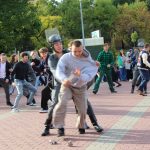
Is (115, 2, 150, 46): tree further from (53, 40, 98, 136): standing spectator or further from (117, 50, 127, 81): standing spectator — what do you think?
(53, 40, 98, 136): standing spectator

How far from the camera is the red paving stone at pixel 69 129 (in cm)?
830

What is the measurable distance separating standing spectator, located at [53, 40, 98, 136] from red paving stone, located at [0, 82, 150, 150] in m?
0.54

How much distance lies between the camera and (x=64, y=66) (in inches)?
335

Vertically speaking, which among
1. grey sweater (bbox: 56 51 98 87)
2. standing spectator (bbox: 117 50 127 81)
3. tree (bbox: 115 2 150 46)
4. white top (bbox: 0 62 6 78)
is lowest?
standing spectator (bbox: 117 50 127 81)

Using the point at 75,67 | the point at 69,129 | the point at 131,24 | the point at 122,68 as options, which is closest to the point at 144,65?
the point at 69,129

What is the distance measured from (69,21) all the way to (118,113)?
4548cm

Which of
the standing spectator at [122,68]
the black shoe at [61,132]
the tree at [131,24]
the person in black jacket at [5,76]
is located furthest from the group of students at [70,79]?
the tree at [131,24]

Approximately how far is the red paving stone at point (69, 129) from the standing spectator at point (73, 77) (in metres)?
0.54

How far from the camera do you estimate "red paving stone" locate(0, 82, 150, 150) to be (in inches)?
327

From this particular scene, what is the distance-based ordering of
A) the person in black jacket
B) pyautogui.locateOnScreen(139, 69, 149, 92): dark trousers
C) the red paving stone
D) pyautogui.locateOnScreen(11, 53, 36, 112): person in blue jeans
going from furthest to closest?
pyautogui.locateOnScreen(139, 69, 149, 92): dark trousers, the person in black jacket, pyautogui.locateOnScreen(11, 53, 36, 112): person in blue jeans, the red paving stone

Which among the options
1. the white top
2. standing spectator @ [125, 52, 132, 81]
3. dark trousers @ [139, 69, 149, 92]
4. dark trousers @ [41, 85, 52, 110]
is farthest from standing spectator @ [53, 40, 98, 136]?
standing spectator @ [125, 52, 132, 81]

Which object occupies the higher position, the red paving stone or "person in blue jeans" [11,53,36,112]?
"person in blue jeans" [11,53,36,112]

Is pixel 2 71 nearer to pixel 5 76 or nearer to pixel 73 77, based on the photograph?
pixel 5 76

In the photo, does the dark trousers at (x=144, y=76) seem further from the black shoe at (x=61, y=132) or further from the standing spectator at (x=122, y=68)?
the standing spectator at (x=122, y=68)
